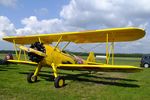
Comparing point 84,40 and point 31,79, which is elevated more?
point 84,40

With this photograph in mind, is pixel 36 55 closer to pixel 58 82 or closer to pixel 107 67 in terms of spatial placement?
pixel 58 82

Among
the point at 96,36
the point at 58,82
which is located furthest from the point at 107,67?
the point at 96,36

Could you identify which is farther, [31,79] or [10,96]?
[31,79]

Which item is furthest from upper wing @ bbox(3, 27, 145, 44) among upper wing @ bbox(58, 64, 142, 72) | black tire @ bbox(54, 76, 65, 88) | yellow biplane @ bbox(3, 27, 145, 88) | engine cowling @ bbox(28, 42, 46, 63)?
black tire @ bbox(54, 76, 65, 88)

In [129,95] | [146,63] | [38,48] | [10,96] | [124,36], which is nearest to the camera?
[10,96]

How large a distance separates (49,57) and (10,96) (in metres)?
4.36

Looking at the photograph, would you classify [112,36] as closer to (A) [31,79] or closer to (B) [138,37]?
(B) [138,37]

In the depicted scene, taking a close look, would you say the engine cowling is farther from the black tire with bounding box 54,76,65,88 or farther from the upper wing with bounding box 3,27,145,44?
the upper wing with bounding box 3,27,145,44

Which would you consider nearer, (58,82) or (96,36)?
(58,82)

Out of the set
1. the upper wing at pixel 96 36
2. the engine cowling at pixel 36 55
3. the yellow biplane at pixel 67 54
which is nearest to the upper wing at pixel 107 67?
the yellow biplane at pixel 67 54

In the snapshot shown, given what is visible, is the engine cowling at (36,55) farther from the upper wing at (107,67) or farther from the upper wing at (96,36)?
the upper wing at (96,36)

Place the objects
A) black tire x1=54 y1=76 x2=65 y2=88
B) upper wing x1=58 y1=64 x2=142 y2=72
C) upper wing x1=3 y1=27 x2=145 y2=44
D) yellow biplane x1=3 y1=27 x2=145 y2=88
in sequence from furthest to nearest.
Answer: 1. upper wing x1=3 y1=27 x2=145 y2=44
2. yellow biplane x1=3 y1=27 x2=145 y2=88
3. black tire x1=54 y1=76 x2=65 y2=88
4. upper wing x1=58 y1=64 x2=142 y2=72

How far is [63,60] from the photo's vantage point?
14.6 m

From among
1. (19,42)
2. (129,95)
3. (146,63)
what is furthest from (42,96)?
(146,63)
